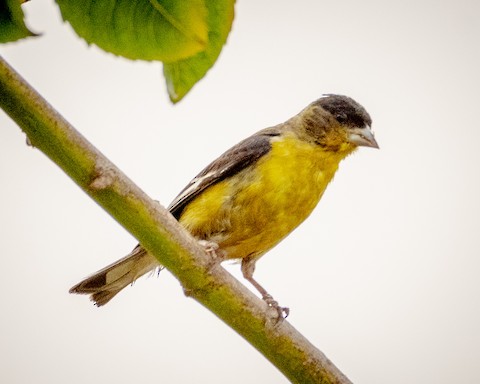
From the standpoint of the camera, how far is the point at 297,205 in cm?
409

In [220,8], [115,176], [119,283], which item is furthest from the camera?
[119,283]

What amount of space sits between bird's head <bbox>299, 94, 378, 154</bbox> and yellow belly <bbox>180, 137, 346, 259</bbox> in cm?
25

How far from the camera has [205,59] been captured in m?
1.17

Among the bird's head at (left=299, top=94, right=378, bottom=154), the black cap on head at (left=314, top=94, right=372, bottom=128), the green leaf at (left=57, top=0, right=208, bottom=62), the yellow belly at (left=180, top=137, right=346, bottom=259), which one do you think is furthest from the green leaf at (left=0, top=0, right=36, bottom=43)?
the black cap on head at (left=314, top=94, right=372, bottom=128)

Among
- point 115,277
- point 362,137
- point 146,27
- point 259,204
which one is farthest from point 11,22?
point 362,137

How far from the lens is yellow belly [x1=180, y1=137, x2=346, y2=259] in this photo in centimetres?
395

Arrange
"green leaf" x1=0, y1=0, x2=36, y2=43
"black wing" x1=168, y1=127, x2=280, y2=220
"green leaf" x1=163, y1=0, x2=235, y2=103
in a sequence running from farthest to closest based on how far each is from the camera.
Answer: "black wing" x1=168, y1=127, x2=280, y2=220 < "green leaf" x1=163, y1=0, x2=235, y2=103 < "green leaf" x1=0, y1=0, x2=36, y2=43

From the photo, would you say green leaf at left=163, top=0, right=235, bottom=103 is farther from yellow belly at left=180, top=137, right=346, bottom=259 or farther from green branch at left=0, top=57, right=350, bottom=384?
yellow belly at left=180, top=137, right=346, bottom=259

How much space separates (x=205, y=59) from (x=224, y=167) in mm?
3092

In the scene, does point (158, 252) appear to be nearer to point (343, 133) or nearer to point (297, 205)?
point (297, 205)

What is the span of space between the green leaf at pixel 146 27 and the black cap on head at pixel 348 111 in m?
3.62

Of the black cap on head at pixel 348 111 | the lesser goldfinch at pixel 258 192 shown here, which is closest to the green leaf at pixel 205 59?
the lesser goldfinch at pixel 258 192

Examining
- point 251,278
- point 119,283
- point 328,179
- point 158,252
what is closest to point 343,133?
point 328,179

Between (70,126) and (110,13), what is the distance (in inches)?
9.6
